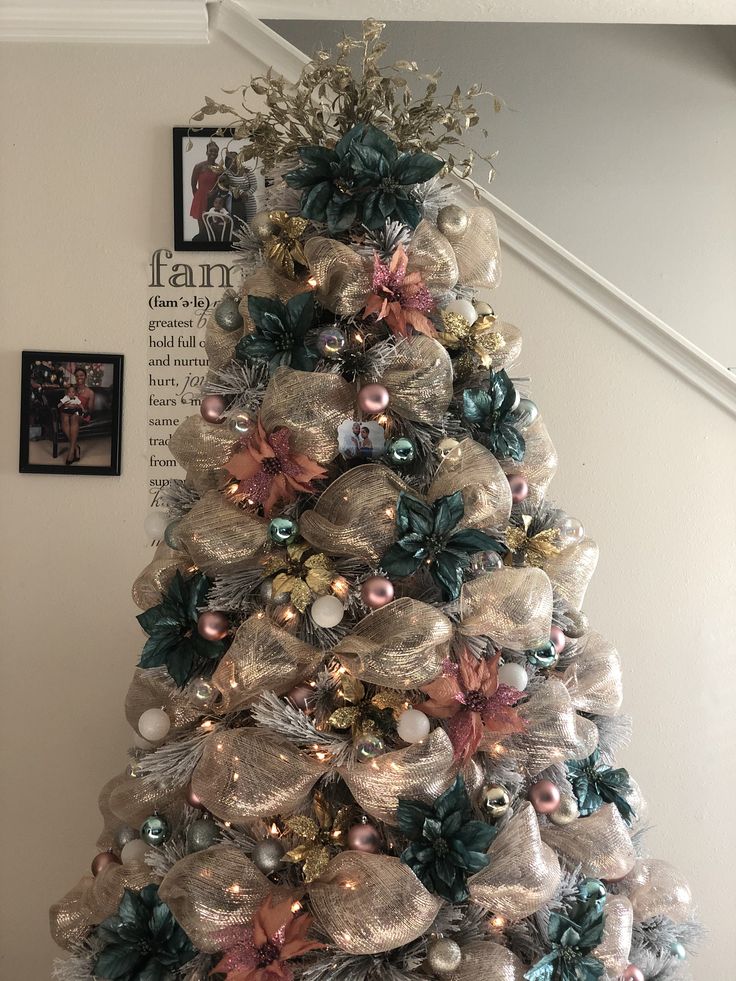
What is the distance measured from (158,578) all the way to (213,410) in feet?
0.75

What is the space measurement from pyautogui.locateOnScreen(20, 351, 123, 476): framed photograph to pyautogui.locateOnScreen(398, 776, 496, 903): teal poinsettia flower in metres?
1.15

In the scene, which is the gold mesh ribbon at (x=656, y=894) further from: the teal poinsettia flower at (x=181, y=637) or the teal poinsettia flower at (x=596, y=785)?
the teal poinsettia flower at (x=181, y=637)

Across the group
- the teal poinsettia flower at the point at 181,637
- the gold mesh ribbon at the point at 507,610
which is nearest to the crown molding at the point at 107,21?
the teal poinsettia flower at the point at 181,637

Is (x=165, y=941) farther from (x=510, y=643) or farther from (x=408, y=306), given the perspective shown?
(x=408, y=306)

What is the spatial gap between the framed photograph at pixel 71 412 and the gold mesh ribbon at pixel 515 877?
120 centimetres

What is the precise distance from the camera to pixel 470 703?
0.91m

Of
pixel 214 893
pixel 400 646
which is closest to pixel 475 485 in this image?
pixel 400 646

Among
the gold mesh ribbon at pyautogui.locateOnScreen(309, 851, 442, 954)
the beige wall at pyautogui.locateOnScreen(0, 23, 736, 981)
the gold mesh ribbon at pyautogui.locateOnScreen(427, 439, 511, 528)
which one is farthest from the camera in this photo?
the beige wall at pyautogui.locateOnScreen(0, 23, 736, 981)

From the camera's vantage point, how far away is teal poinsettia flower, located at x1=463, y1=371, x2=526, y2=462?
3.22ft

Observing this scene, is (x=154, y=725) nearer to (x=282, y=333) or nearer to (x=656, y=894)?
(x=282, y=333)

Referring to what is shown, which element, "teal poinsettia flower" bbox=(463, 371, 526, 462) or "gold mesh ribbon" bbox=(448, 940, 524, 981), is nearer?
"gold mesh ribbon" bbox=(448, 940, 524, 981)

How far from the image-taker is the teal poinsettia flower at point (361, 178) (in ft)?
3.21

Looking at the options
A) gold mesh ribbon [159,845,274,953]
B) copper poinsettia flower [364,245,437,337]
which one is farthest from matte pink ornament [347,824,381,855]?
copper poinsettia flower [364,245,437,337]

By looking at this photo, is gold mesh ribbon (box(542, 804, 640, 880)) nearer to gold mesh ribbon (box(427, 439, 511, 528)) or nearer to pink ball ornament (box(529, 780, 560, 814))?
pink ball ornament (box(529, 780, 560, 814))
